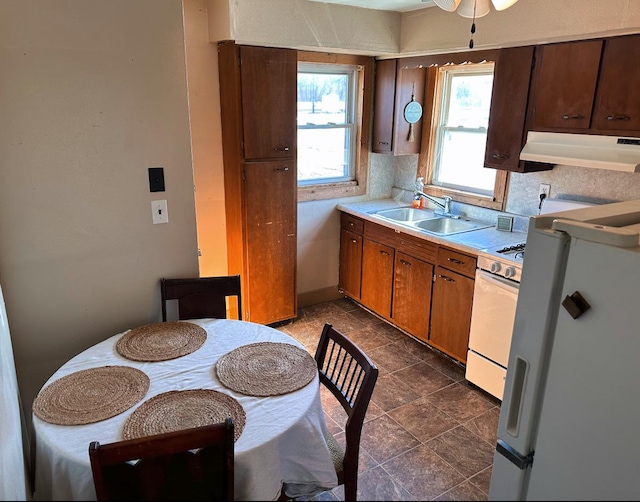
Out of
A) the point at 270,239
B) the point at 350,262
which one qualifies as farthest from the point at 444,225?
the point at 270,239

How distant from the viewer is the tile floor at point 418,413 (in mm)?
2406

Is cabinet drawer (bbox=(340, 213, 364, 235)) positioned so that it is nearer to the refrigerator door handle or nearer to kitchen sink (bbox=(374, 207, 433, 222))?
kitchen sink (bbox=(374, 207, 433, 222))

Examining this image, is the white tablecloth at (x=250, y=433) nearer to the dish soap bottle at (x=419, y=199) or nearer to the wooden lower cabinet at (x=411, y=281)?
the wooden lower cabinet at (x=411, y=281)

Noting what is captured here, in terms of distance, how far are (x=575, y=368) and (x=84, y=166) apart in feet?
6.68

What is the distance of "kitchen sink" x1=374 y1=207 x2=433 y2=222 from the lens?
4012mm

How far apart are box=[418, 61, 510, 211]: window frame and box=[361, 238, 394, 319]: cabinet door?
0.73 m

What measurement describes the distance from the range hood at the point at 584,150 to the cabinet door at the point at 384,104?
1.33 m

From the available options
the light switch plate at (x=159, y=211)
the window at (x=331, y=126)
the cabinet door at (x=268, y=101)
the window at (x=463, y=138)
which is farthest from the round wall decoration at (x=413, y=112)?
the light switch plate at (x=159, y=211)

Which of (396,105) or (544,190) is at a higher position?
(396,105)

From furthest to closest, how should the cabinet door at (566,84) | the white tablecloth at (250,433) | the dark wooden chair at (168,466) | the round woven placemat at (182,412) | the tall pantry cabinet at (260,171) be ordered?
the tall pantry cabinet at (260,171) → the cabinet door at (566,84) → the round woven placemat at (182,412) → the white tablecloth at (250,433) → the dark wooden chair at (168,466)

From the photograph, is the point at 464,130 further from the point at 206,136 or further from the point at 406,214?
the point at 206,136

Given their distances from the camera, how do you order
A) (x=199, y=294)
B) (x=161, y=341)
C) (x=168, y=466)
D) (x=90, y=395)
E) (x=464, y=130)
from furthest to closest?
1. (x=464, y=130)
2. (x=199, y=294)
3. (x=161, y=341)
4. (x=90, y=395)
5. (x=168, y=466)

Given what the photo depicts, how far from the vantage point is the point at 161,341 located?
2.09 m

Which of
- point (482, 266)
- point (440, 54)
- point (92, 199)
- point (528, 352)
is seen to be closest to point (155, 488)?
point (528, 352)
